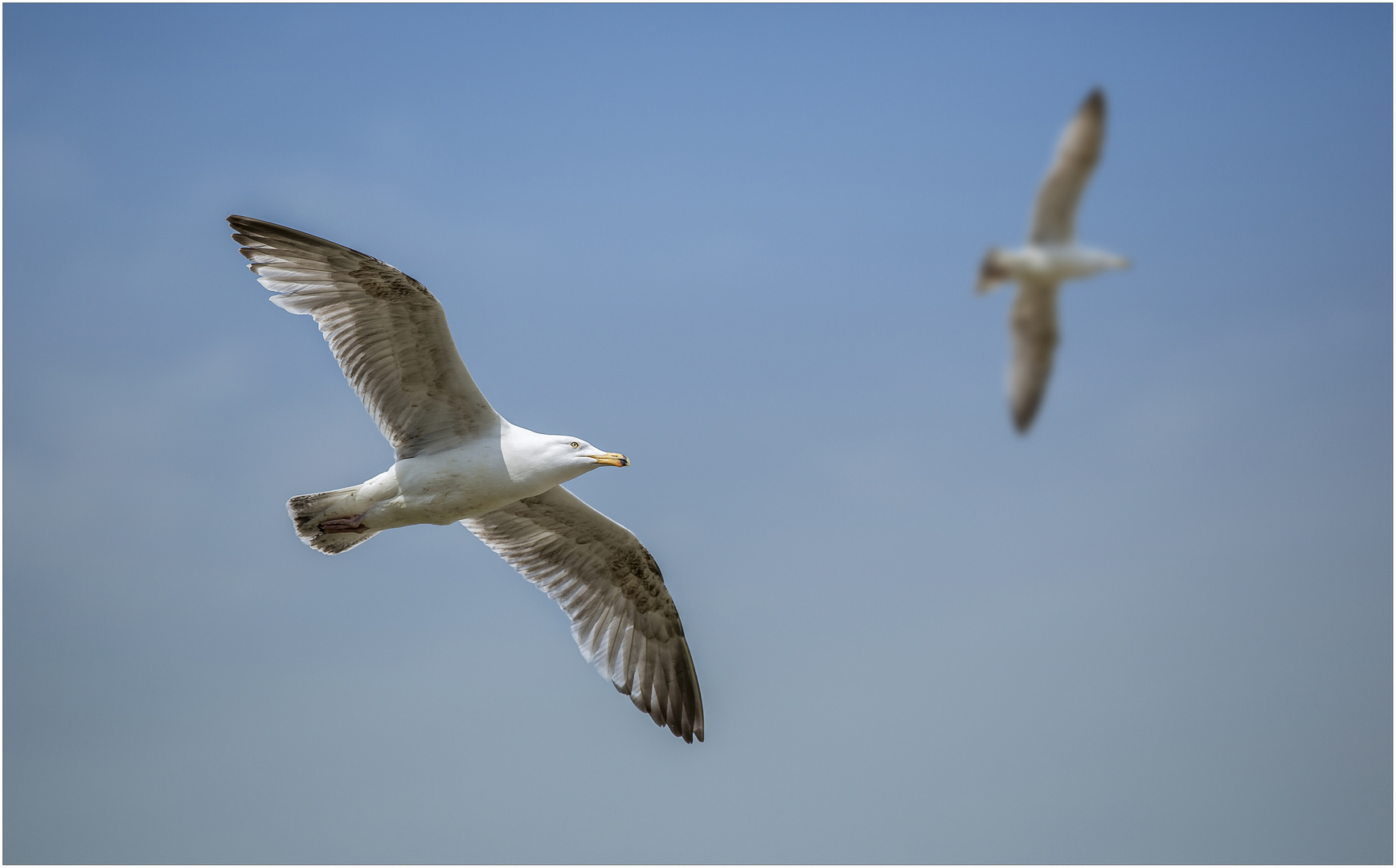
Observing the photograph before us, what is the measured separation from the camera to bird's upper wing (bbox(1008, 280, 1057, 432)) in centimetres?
317

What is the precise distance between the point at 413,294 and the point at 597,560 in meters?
3.10

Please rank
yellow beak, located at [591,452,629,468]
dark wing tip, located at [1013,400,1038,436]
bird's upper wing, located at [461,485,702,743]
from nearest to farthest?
dark wing tip, located at [1013,400,1038,436]
yellow beak, located at [591,452,629,468]
bird's upper wing, located at [461,485,702,743]

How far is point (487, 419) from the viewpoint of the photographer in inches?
366

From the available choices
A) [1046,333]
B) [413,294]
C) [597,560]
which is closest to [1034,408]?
[1046,333]

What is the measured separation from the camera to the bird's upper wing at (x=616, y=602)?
35.5ft

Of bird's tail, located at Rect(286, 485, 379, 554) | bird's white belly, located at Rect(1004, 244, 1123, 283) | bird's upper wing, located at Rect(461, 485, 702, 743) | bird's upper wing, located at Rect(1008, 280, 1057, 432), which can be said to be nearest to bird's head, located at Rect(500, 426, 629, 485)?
bird's tail, located at Rect(286, 485, 379, 554)

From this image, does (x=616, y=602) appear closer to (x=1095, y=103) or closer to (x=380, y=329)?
(x=380, y=329)

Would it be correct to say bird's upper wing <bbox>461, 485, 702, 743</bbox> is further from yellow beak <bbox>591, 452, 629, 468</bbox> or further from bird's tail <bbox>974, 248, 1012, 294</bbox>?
bird's tail <bbox>974, 248, 1012, 294</bbox>

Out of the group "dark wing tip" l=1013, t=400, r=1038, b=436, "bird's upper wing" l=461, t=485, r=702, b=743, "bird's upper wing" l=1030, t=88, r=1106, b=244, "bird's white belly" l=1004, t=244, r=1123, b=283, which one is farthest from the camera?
"bird's upper wing" l=461, t=485, r=702, b=743

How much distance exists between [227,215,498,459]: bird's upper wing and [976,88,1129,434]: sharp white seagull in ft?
20.8

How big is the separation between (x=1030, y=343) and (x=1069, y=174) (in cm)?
46

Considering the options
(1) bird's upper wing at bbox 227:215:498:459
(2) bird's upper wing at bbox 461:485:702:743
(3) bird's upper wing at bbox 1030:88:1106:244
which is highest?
(1) bird's upper wing at bbox 227:215:498:459

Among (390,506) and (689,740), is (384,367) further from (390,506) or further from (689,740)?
(689,740)

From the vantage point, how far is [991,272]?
2.79m
